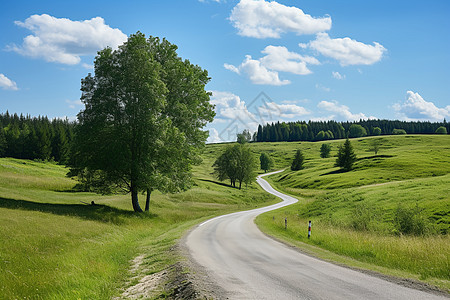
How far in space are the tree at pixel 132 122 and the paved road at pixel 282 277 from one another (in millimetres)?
14301

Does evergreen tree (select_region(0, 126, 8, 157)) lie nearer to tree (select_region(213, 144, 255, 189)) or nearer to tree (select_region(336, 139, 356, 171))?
tree (select_region(213, 144, 255, 189))

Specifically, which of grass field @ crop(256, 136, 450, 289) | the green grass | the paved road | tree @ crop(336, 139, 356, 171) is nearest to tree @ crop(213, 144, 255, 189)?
tree @ crop(336, 139, 356, 171)

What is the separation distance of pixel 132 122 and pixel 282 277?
2385 cm

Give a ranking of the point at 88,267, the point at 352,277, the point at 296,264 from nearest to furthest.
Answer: the point at 352,277 < the point at 88,267 < the point at 296,264

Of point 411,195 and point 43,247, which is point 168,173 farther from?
point 411,195

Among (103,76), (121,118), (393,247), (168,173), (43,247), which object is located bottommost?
(43,247)

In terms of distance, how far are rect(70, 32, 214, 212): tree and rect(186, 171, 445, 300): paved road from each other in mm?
14301

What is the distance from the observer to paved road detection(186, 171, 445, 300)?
28.7 ft

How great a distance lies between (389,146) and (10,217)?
645 ft

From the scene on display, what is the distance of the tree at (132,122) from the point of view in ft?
97.9

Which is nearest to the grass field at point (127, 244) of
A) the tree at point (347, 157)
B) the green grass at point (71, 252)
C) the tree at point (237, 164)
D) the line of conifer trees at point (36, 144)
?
the green grass at point (71, 252)

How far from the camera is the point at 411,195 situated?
3647 cm

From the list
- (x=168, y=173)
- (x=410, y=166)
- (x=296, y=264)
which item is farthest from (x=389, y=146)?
(x=296, y=264)

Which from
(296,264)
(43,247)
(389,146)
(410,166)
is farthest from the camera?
(389,146)
